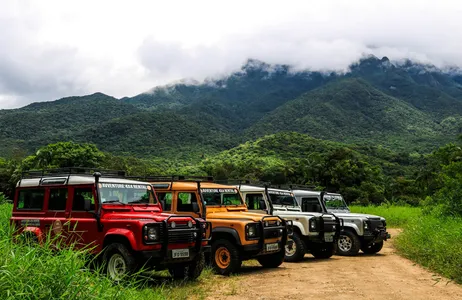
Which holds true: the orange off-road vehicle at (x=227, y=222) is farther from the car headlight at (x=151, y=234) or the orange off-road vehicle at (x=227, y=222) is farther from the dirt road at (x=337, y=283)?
the car headlight at (x=151, y=234)

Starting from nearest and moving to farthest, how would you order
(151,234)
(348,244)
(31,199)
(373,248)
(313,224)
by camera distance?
1. (151,234)
2. (31,199)
3. (313,224)
4. (348,244)
5. (373,248)

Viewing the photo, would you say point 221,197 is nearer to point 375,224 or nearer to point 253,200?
point 253,200

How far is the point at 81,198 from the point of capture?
8.73 metres

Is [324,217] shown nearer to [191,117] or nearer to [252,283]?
[252,283]

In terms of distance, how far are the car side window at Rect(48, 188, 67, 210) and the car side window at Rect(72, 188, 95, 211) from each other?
1.03ft

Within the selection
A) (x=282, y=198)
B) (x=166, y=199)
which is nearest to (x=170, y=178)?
(x=166, y=199)

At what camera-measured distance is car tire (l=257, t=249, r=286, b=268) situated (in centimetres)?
1102

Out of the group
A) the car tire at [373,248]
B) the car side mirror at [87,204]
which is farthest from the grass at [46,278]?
the car tire at [373,248]

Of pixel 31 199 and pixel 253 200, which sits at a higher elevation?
pixel 253 200

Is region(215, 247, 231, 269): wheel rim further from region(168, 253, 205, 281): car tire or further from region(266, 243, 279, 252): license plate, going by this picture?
region(168, 253, 205, 281): car tire

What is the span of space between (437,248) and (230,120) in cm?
11379

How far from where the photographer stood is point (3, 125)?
9069 centimetres

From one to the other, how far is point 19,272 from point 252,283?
18.2 feet

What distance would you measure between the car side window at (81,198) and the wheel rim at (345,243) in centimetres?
859
